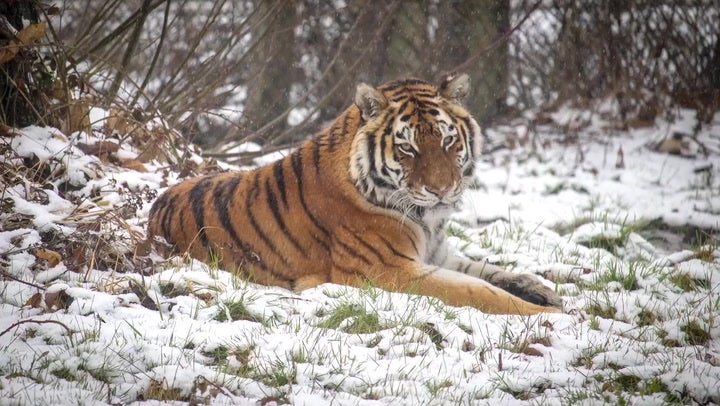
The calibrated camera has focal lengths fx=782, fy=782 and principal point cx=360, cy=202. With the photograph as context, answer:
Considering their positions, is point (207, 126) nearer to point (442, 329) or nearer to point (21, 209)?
point (21, 209)

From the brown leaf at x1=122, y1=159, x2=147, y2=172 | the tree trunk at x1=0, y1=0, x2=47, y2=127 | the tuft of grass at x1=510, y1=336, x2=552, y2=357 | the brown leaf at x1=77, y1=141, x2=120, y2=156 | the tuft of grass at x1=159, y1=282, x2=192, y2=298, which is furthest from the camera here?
the brown leaf at x1=122, y1=159, x2=147, y2=172

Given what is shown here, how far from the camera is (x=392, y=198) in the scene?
14.6 feet

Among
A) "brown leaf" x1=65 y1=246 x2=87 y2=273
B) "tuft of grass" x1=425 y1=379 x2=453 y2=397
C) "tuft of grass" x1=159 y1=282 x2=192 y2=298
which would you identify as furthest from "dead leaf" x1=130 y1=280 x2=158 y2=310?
"tuft of grass" x1=425 y1=379 x2=453 y2=397

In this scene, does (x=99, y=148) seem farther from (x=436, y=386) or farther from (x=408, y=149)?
(x=436, y=386)

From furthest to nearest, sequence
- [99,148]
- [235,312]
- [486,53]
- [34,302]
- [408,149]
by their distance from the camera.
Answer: [486,53] → [99,148] → [408,149] → [235,312] → [34,302]

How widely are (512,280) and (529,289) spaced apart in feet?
Answer: 0.53

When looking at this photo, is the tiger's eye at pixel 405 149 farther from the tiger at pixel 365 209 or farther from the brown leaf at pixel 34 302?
the brown leaf at pixel 34 302

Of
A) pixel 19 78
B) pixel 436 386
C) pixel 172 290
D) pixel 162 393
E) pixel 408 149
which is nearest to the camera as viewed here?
pixel 162 393

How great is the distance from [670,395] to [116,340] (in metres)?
2.20

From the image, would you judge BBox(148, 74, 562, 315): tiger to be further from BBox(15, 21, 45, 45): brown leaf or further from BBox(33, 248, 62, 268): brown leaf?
BBox(15, 21, 45, 45): brown leaf

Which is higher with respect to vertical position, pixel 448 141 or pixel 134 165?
pixel 448 141

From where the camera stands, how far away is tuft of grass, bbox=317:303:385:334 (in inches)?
142

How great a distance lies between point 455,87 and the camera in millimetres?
4555

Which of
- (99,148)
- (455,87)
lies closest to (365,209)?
(455,87)
